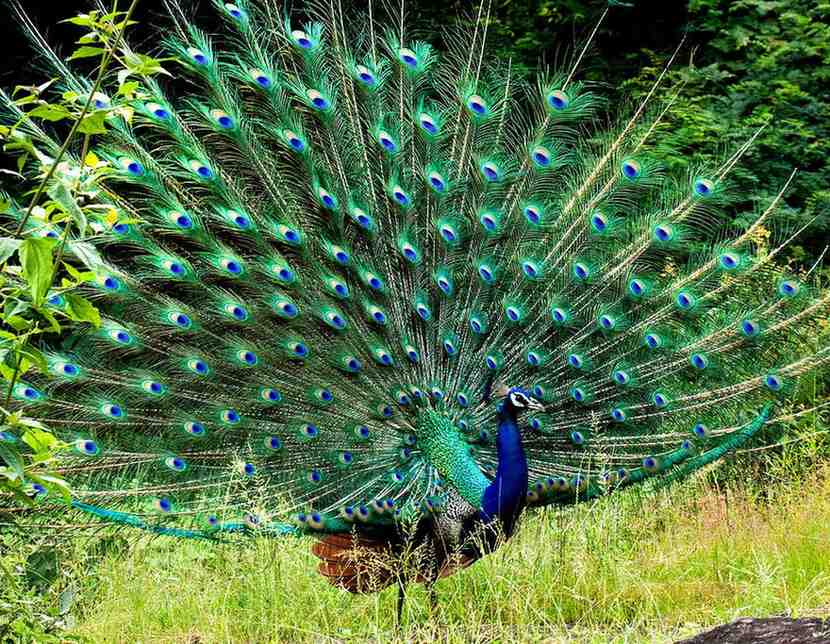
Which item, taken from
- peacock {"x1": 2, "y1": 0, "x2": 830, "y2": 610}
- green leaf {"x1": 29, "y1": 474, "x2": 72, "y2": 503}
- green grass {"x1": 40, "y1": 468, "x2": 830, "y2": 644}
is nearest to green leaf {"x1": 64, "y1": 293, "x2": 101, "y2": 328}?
green leaf {"x1": 29, "y1": 474, "x2": 72, "y2": 503}

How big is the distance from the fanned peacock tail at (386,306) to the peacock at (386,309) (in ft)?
0.03

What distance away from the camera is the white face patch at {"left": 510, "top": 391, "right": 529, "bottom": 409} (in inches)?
202

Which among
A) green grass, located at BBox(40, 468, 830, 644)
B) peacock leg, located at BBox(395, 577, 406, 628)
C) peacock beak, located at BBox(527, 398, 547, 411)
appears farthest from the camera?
peacock beak, located at BBox(527, 398, 547, 411)

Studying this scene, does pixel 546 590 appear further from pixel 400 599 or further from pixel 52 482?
pixel 52 482

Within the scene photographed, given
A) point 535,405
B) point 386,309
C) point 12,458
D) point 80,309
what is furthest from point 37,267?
point 386,309

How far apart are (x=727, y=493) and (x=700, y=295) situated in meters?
1.11

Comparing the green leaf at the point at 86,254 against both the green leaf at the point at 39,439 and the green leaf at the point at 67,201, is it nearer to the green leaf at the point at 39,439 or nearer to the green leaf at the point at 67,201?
the green leaf at the point at 67,201

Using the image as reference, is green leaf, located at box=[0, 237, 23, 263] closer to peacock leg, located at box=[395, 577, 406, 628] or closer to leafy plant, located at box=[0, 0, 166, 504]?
leafy plant, located at box=[0, 0, 166, 504]

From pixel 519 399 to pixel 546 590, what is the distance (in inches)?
29.9

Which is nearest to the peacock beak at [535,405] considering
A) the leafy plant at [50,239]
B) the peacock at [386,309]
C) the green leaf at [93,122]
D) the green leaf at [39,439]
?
the peacock at [386,309]

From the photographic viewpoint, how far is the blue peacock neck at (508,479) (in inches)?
201

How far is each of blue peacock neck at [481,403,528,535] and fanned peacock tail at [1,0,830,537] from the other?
303mm

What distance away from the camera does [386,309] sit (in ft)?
18.6

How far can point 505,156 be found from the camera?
19.0ft
